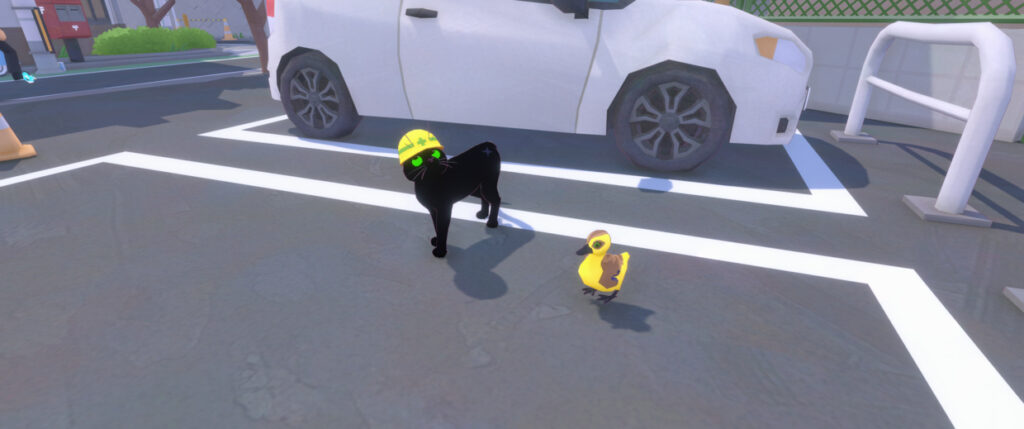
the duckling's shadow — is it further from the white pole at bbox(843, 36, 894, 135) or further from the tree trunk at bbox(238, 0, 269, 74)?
the tree trunk at bbox(238, 0, 269, 74)

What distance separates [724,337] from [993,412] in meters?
0.86

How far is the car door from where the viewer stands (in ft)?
12.0

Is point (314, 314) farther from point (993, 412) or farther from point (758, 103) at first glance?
point (758, 103)

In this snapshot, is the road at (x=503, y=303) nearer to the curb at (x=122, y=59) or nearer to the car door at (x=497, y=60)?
the car door at (x=497, y=60)

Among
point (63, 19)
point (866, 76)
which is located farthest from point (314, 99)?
point (63, 19)

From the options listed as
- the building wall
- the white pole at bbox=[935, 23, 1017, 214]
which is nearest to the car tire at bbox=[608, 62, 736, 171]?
the white pole at bbox=[935, 23, 1017, 214]

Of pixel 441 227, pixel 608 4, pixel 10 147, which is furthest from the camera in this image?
pixel 10 147

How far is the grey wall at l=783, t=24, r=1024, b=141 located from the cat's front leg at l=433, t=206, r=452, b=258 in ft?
20.6

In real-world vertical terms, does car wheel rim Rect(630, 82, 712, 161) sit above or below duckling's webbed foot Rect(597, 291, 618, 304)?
above

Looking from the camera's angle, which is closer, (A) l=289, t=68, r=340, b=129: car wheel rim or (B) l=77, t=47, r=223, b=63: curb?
(A) l=289, t=68, r=340, b=129: car wheel rim

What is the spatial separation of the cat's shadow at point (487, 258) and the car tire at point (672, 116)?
142 cm

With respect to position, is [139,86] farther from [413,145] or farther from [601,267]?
[601,267]

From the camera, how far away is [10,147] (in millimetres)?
4297

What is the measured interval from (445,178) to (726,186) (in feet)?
7.86
